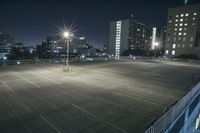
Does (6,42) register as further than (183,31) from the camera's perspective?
Yes

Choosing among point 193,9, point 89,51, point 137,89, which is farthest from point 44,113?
point 89,51

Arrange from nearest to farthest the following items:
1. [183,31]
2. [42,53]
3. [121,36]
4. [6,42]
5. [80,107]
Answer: [80,107] < [183,31] < [42,53] < [121,36] < [6,42]

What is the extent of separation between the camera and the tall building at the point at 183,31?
80.2m

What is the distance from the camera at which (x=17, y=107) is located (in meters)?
10.2

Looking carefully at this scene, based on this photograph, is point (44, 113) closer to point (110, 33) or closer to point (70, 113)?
point (70, 113)

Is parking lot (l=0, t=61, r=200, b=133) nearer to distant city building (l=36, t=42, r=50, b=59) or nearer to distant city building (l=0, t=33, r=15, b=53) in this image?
distant city building (l=36, t=42, r=50, b=59)

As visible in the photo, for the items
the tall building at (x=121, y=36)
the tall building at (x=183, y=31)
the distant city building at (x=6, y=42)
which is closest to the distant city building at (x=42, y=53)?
the distant city building at (x=6, y=42)

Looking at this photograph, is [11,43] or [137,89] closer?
[137,89]

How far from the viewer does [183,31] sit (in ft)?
281

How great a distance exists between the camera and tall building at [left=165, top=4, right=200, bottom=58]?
80.2 m

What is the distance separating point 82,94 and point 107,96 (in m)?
2.16

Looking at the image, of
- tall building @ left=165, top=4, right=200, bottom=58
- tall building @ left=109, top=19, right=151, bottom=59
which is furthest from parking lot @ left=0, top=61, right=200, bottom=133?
tall building @ left=109, top=19, right=151, bottom=59

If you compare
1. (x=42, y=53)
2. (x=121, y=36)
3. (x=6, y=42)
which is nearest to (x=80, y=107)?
(x=42, y=53)

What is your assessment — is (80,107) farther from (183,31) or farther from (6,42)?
(6,42)
